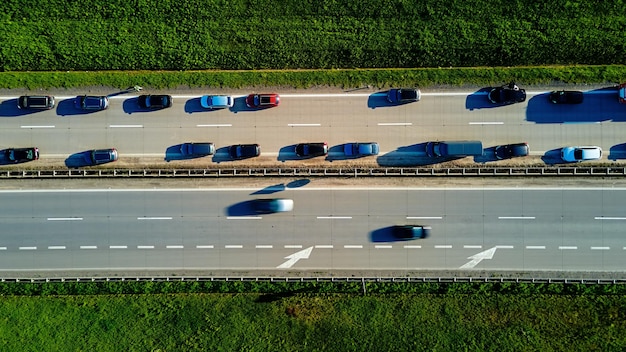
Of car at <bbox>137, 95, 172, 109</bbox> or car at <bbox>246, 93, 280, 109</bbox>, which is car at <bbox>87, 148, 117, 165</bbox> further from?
car at <bbox>246, 93, 280, 109</bbox>

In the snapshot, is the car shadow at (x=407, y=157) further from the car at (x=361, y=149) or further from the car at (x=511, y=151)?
the car at (x=511, y=151)

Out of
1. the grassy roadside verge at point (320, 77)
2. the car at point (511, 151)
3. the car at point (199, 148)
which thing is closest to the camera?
the car at point (511, 151)

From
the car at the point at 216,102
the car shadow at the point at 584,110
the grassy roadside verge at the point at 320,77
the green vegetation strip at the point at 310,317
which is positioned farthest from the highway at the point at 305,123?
the green vegetation strip at the point at 310,317

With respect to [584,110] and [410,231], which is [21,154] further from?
[584,110]

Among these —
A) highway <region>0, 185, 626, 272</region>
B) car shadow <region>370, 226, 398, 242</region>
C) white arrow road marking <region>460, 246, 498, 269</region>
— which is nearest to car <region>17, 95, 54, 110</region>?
highway <region>0, 185, 626, 272</region>

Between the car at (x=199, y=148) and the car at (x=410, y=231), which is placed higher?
the car at (x=199, y=148)

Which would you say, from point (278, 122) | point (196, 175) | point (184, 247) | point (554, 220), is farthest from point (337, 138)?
point (554, 220)

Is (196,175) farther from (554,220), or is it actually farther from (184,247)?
(554,220)
